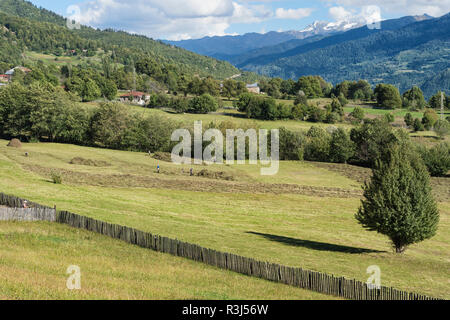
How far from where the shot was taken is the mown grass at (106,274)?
19547 millimetres

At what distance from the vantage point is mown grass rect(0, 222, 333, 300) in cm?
1955

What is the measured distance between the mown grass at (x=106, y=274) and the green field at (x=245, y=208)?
318 inches

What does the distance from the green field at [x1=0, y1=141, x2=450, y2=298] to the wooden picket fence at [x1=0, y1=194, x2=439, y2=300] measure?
5.96 meters

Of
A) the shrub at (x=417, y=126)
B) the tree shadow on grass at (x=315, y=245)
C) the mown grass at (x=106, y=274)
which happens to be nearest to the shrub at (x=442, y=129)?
the shrub at (x=417, y=126)

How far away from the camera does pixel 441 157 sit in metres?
102

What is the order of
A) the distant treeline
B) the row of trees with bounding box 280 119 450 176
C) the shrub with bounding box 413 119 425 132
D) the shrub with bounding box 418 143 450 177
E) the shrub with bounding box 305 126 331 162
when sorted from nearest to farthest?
the shrub with bounding box 418 143 450 177
the row of trees with bounding box 280 119 450 176
the distant treeline
the shrub with bounding box 305 126 331 162
the shrub with bounding box 413 119 425 132

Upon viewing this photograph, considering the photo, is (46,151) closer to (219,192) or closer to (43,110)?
(43,110)

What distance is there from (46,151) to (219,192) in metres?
43.8

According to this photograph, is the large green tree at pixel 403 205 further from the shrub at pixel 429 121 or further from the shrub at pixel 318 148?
the shrub at pixel 429 121

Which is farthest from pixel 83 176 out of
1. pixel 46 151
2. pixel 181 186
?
pixel 46 151

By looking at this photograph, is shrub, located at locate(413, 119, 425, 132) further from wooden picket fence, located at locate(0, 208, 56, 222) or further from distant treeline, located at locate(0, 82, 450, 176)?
wooden picket fence, located at locate(0, 208, 56, 222)

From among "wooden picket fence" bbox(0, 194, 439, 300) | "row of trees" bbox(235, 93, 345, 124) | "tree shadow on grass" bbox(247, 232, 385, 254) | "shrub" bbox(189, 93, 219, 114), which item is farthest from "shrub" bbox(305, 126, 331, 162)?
"wooden picket fence" bbox(0, 194, 439, 300)

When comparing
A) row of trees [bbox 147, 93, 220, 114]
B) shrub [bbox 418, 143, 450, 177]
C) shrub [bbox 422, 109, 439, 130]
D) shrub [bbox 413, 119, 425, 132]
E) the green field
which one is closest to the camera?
the green field

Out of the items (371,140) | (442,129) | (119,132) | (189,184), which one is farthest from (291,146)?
(442,129)
